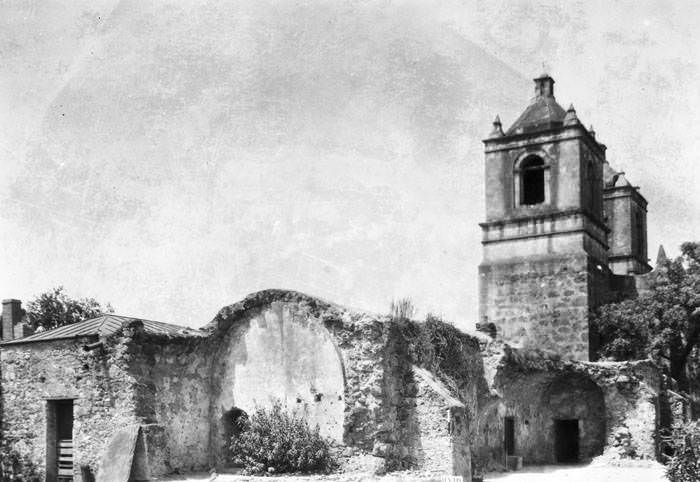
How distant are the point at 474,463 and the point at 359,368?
3.61 m

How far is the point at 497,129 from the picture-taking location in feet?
96.1

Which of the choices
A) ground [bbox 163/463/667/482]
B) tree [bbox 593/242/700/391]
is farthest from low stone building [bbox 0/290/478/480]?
tree [bbox 593/242/700/391]

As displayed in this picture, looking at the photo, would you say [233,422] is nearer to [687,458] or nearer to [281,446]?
[281,446]

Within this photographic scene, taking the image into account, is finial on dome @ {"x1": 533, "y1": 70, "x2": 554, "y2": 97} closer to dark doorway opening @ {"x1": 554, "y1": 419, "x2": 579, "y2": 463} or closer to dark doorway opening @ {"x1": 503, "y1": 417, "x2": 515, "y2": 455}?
dark doorway opening @ {"x1": 554, "y1": 419, "x2": 579, "y2": 463}

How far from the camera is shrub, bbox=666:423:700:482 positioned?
1201 cm

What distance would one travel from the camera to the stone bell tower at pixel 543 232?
26750mm

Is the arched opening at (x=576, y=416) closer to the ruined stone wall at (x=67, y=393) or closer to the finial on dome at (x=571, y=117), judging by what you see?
the finial on dome at (x=571, y=117)

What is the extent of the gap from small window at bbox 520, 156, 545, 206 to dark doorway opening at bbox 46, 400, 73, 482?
1675 cm

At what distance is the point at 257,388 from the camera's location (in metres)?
16.5

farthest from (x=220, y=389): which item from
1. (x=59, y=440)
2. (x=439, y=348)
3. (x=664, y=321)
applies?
(x=664, y=321)

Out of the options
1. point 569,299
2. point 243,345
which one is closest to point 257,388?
Result: point 243,345

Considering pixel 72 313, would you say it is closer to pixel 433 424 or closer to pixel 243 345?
pixel 243 345

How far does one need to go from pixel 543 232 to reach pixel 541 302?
2243 millimetres

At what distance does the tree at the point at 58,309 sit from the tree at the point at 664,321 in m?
18.6
